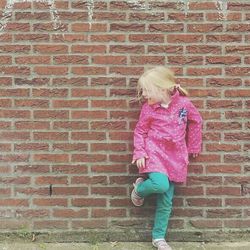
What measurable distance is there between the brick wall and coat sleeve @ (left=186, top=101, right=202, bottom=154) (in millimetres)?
124

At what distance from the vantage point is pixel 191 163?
441 centimetres

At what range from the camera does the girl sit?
163 inches

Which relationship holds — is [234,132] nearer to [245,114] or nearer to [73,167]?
[245,114]

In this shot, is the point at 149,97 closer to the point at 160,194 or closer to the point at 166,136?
the point at 166,136

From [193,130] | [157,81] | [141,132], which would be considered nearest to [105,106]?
[141,132]

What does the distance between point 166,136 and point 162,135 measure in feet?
0.10

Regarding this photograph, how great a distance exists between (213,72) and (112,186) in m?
1.14

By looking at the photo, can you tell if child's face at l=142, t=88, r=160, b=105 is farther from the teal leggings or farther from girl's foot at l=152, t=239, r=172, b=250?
girl's foot at l=152, t=239, r=172, b=250

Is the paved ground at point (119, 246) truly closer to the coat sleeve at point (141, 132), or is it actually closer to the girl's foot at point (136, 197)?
the girl's foot at point (136, 197)

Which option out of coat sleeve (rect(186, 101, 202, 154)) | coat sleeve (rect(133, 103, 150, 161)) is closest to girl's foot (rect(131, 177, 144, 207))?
coat sleeve (rect(133, 103, 150, 161))

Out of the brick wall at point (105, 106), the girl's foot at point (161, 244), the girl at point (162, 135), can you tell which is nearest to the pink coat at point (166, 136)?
the girl at point (162, 135)

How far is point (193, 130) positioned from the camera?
14.0 feet

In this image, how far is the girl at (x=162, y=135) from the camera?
13.6 feet

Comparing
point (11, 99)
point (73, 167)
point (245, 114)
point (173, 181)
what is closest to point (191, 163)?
point (173, 181)
